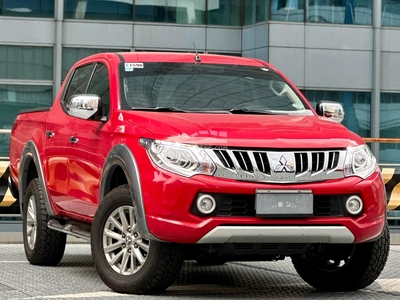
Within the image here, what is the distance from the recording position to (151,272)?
7.03 m

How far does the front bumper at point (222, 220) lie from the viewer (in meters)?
6.85

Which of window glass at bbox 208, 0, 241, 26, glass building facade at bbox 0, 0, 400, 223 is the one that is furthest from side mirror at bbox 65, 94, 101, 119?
window glass at bbox 208, 0, 241, 26

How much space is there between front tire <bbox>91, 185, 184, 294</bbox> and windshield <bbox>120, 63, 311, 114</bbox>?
87 cm

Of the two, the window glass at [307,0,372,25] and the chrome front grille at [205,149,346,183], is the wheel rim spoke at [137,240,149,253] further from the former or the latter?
the window glass at [307,0,372,25]

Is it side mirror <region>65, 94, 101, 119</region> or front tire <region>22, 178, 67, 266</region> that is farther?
front tire <region>22, 178, 67, 266</region>

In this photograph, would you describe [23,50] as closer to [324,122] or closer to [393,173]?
[393,173]

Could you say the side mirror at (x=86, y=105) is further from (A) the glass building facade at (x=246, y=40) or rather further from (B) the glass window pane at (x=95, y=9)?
(B) the glass window pane at (x=95, y=9)

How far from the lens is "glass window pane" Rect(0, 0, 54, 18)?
32.7 m

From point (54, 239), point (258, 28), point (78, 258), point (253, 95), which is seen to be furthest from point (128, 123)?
point (258, 28)

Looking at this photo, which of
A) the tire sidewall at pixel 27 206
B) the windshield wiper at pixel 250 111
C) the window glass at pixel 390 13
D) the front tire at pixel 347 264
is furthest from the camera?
the window glass at pixel 390 13

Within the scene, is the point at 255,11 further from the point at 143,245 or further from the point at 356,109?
the point at 143,245

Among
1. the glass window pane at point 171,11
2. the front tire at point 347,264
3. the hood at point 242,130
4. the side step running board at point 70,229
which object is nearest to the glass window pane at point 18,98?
the glass window pane at point 171,11

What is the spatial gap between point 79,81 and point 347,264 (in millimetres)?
2936

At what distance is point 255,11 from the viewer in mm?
33125
